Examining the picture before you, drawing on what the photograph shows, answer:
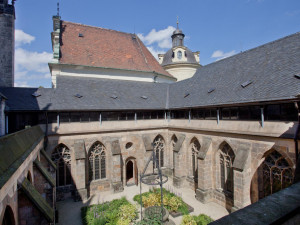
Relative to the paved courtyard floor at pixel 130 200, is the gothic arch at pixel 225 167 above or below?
above

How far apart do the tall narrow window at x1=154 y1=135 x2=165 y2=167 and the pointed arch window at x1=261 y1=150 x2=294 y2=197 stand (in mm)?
9629

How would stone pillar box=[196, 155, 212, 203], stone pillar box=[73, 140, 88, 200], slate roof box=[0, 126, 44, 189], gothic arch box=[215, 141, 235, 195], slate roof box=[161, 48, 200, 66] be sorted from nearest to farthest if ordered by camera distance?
slate roof box=[0, 126, 44, 189] → gothic arch box=[215, 141, 235, 195] → stone pillar box=[196, 155, 212, 203] → stone pillar box=[73, 140, 88, 200] → slate roof box=[161, 48, 200, 66]

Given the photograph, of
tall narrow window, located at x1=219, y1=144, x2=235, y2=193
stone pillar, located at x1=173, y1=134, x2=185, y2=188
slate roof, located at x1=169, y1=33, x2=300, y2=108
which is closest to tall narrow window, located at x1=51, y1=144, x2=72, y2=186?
stone pillar, located at x1=173, y1=134, x2=185, y2=188

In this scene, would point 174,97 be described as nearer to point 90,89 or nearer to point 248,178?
point 90,89

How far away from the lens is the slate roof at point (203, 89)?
37.5 feet

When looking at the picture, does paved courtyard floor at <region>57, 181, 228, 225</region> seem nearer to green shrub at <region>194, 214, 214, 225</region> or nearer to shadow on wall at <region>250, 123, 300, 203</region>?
green shrub at <region>194, 214, 214, 225</region>

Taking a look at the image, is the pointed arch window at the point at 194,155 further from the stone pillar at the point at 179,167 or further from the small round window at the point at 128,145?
the small round window at the point at 128,145

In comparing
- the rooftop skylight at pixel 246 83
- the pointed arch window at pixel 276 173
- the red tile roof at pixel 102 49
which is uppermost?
the red tile roof at pixel 102 49

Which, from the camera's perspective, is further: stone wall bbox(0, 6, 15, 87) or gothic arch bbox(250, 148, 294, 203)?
stone wall bbox(0, 6, 15, 87)

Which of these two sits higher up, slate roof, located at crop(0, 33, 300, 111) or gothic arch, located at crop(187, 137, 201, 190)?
slate roof, located at crop(0, 33, 300, 111)

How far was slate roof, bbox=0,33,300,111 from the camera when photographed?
11.4 metres

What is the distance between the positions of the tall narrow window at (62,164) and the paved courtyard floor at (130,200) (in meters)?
1.42

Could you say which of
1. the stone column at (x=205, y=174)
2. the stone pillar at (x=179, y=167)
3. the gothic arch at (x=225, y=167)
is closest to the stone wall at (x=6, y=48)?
the stone pillar at (x=179, y=167)

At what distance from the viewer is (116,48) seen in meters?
24.4
